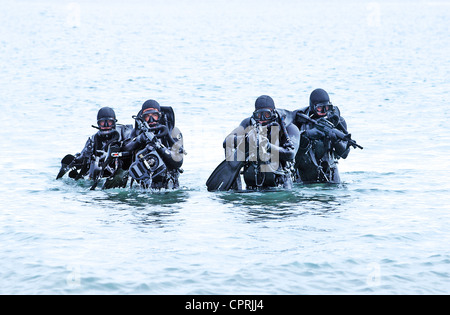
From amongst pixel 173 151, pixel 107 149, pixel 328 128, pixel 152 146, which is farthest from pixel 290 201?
pixel 107 149

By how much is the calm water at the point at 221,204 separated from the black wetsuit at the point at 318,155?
316 mm

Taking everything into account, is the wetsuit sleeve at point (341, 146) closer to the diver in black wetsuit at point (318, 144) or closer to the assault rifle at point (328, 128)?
the diver in black wetsuit at point (318, 144)

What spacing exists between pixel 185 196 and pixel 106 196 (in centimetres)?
148

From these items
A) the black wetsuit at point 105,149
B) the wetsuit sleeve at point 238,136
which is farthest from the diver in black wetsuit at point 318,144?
the black wetsuit at point 105,149

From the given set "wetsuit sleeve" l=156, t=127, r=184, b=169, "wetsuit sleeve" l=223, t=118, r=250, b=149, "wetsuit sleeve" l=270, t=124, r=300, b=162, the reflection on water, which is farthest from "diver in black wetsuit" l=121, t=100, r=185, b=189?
"wetsuit sleeve" l=270, t=124, r=300, b=162

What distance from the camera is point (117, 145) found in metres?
16.4

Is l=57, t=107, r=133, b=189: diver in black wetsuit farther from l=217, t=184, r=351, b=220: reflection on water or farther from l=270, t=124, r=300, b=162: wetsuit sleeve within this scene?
l=270, t=124, r=300, b=162: wetsuit sleeve

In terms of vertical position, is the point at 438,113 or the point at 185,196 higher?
the point at 438,113

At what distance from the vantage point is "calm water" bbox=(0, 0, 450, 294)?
11.4 meters

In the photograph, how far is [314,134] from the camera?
16.2 m

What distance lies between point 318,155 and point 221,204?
2.28 metres

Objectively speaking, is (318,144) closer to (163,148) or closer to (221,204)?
(221,204)
